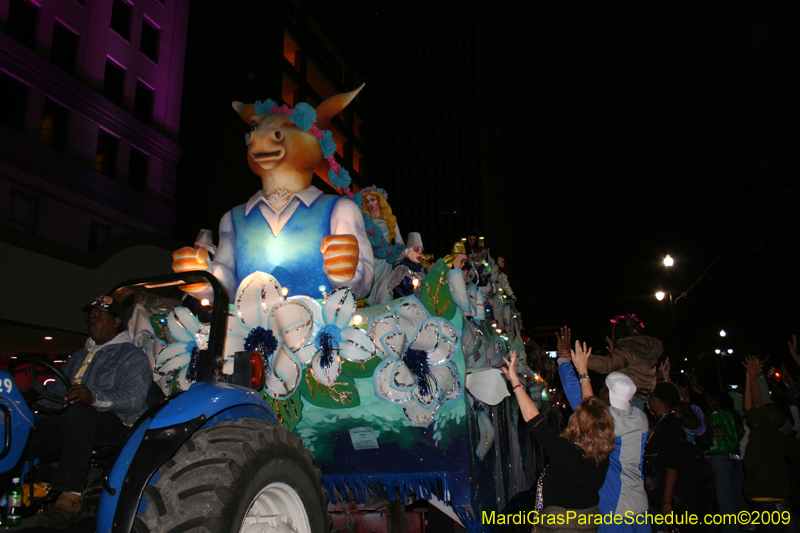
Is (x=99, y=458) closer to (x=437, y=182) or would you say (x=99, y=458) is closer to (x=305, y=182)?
(x=305, y=182)

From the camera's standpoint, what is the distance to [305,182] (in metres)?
4.74

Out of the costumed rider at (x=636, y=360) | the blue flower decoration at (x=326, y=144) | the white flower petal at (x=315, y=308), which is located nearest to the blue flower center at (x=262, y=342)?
the white flower petal at (x=315, y=308)

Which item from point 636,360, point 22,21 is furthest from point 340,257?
point 22,21

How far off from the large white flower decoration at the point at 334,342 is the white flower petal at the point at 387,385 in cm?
11

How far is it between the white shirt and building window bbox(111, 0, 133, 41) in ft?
51.6

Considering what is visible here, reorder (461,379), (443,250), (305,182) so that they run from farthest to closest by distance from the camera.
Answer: (443,250)
(305,182)
(461,379)

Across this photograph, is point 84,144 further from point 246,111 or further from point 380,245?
point 380,245

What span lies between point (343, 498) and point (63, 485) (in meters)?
1.94

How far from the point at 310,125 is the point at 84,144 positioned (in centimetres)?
1307

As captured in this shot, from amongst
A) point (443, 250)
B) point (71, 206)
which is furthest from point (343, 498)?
point (443, 250)

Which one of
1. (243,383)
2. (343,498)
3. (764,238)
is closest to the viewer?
(243,383)

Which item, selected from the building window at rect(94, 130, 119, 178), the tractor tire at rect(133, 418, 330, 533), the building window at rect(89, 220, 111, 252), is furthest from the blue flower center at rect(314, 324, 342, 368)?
the building window at rect(94, 130, 119, 178)

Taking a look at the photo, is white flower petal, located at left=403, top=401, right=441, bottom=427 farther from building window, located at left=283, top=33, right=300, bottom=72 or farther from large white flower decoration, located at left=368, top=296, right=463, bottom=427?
building window, located at left=283, top=33, right=300, bottom=72

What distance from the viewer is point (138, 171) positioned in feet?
56.4
